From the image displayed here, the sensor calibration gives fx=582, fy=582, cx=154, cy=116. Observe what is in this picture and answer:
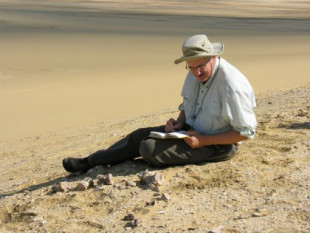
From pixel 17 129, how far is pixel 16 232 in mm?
6226

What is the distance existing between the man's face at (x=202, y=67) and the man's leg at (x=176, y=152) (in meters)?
0.59

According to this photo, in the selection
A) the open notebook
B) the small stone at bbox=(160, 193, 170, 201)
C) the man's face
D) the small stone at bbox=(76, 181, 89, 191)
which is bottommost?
the small stone at bbox=(76, 181, 89, 191)

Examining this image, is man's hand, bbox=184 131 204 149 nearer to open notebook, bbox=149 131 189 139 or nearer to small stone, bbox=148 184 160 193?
open notebook, bbox=149 131 189 139

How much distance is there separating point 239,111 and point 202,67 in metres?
0.46

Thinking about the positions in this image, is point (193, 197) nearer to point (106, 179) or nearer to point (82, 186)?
point (106, 179)

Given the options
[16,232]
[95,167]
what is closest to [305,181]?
[95,167]

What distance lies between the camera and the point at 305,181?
4.50 m

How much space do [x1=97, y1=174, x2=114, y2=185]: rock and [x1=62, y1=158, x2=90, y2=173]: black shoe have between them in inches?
17.9

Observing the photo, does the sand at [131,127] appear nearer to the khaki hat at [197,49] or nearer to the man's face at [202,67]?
the man's face at [202,67]

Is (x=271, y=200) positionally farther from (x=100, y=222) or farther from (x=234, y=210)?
(x=100, y=222)

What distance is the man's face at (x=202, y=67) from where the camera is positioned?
15.1ft

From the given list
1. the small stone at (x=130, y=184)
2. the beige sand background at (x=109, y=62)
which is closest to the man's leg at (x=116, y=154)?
the small stone at (x=130, y=184)

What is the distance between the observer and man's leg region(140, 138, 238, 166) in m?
4.85

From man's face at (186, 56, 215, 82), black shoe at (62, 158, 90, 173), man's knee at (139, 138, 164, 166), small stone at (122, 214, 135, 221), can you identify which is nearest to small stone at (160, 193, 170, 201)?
small stone at (122, 214, 135, 221)
